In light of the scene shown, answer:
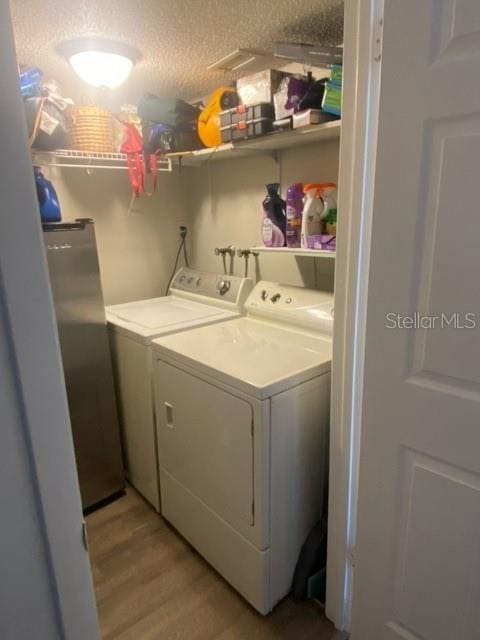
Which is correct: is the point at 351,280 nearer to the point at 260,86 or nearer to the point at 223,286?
the point at 260,86

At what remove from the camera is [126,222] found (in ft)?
8.84

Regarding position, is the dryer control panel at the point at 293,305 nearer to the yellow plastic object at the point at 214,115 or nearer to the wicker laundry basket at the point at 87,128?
the yellow plastic object at the point at 214,115

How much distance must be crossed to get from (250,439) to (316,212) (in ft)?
3.24

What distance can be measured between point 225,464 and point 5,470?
115cm

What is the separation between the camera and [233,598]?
172 centimetres

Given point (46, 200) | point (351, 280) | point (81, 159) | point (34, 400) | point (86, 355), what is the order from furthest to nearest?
point (81, 159)
point (86, 355)
point (46, 200)
point (351, 280)
point (34, 400)

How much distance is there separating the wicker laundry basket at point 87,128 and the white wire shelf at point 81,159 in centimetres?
4

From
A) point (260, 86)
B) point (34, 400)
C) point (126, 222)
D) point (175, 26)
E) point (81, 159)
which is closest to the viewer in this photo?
point (34, 400)

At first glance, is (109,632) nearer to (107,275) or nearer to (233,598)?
(233,598)

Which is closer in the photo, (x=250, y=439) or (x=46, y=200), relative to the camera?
(x=250, y=439)

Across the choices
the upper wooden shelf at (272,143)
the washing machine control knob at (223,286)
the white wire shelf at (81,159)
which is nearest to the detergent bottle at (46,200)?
the white wire shelf at (81,159)

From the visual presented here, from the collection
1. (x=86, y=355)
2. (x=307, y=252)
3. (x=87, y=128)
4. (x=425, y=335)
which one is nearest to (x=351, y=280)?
(x=425, y=335)

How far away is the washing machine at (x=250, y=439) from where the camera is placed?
1.48 meters

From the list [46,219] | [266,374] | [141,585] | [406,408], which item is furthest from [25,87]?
[141,585]
